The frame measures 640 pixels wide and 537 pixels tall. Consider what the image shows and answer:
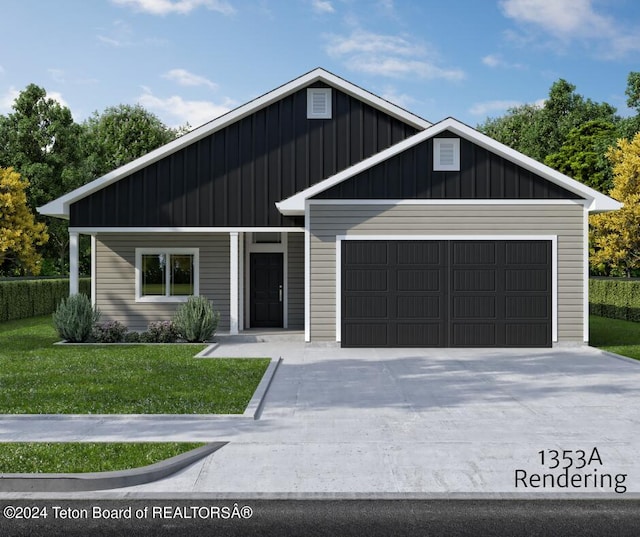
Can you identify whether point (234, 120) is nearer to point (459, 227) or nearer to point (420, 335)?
point (459, 227)

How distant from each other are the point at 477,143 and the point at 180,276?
881 centimetres

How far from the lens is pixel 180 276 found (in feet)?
58.3

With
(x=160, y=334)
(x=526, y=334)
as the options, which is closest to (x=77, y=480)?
(x=160, y=334)

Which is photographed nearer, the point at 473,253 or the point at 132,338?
the point at 473,253

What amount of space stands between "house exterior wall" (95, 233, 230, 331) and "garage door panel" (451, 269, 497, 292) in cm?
663

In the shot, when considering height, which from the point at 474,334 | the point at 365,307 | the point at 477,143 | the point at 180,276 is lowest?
the point at 474,334

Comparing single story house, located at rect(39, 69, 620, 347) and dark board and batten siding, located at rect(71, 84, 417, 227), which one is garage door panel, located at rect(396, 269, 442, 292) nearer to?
single story house, located at rect(39, 69, 620, 347)

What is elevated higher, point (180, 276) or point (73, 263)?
point (73, 263)

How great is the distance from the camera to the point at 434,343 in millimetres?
14617

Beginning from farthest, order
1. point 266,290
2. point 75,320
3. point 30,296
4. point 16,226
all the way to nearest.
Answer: point 16,226
point 30,296
point 266,290
point 75,320

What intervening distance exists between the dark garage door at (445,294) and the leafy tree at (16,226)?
77.4 ft

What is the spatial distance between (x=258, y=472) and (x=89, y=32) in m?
21.9

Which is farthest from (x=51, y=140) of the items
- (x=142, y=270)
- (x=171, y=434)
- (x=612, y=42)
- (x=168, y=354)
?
(x=612, y=42)

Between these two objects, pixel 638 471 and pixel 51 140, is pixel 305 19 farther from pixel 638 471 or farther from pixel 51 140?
pixel 51 140
